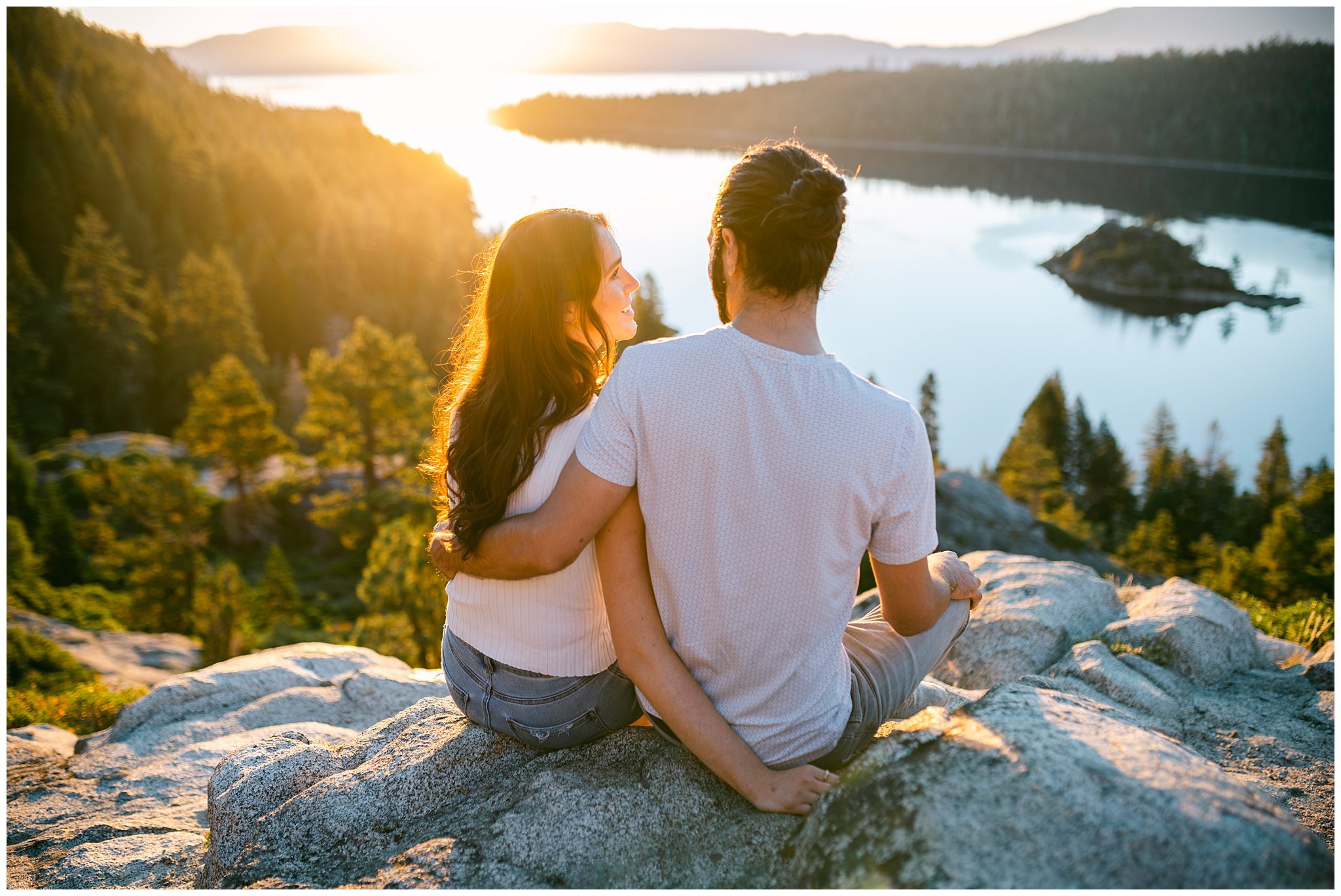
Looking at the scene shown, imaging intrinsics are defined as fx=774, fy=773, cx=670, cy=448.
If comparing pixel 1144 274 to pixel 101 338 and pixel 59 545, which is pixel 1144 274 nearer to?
pixel 101 338

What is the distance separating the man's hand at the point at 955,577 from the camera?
2.89 metres

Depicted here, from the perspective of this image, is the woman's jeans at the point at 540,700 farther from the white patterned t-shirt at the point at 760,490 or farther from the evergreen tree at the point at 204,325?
the evergreen tree at the point at 204,325

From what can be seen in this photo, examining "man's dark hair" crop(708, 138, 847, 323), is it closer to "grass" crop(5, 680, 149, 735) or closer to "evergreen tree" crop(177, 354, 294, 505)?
"grass" crop(5, 680, 149, 735)

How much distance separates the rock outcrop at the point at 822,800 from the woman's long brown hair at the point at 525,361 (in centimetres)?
101

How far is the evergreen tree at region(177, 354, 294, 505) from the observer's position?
2872 centimetres

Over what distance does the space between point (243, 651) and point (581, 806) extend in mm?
17643

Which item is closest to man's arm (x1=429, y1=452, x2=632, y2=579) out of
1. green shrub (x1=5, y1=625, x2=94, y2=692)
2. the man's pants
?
the man's pants

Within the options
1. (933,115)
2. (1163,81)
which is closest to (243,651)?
(933,115)

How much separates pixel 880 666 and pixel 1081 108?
156 m

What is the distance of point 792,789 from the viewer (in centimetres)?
246

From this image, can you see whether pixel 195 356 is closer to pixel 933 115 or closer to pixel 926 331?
pixel 926 331

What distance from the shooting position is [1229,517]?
46031 millimetres

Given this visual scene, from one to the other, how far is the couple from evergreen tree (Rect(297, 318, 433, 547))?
80.7 ft

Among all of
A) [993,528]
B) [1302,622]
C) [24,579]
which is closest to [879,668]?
[1302,622]
